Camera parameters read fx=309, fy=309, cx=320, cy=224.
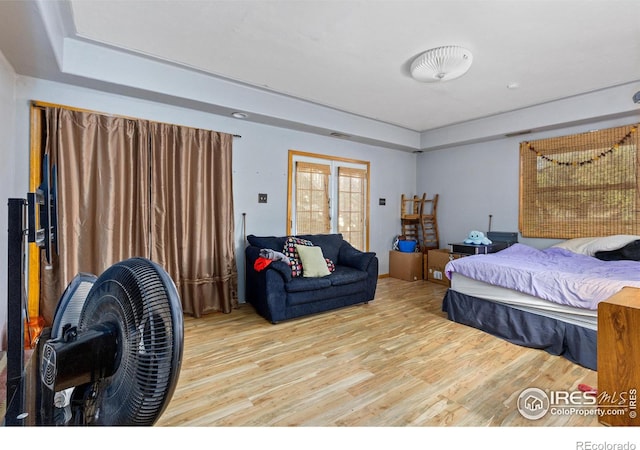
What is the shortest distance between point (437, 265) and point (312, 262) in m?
2.44

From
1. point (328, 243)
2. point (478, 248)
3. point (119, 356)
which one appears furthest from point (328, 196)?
point (119, 356)

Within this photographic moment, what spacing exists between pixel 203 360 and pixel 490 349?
241 cm

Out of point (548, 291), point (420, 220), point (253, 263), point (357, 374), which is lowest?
point (357, 374)

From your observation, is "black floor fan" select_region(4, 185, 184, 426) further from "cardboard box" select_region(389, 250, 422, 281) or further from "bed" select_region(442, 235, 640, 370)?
"cardboard box" select_region(389, 250, 422, 281)

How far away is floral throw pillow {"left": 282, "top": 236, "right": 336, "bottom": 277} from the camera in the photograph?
3.57 m

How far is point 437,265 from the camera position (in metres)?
4.98

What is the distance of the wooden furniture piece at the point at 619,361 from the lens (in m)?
1.56

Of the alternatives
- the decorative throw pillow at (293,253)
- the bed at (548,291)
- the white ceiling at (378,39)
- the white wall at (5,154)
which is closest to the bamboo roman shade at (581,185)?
the bed at (548,291)

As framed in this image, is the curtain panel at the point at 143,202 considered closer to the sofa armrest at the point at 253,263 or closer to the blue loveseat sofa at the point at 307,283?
the sofa armrest at the point at 253,263

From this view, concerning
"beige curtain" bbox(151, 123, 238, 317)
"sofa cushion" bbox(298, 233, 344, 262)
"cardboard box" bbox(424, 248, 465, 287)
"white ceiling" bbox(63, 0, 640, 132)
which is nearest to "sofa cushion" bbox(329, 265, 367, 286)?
"sofa cushion" bbox(298, 233, 344, 262)

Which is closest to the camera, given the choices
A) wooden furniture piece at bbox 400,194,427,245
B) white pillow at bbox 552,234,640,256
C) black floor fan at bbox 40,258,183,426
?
black floor fan at bbox 40,258,183,426

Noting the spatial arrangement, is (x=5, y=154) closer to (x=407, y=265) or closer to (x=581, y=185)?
(x=407, y=265)

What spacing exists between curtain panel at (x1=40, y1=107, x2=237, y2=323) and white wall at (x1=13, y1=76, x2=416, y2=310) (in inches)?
6.4

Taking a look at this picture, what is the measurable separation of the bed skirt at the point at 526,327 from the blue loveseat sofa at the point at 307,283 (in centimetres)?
101
